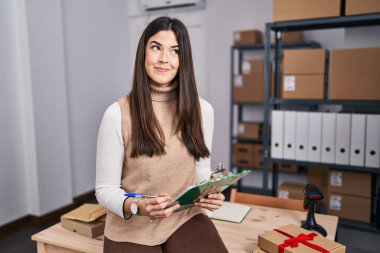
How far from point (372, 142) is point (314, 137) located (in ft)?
1.29

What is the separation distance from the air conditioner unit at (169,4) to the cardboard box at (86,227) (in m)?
3.32

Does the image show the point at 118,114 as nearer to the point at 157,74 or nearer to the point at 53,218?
the point at 157,74


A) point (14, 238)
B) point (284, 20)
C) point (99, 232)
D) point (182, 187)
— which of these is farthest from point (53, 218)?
point (284, 20)

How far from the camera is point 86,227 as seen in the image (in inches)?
52.7

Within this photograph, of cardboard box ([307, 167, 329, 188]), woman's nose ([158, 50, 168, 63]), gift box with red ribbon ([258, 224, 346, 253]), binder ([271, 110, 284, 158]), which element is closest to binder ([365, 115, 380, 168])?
binder ([271, 110, 284, 158])

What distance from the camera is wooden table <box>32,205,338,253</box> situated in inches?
49.3

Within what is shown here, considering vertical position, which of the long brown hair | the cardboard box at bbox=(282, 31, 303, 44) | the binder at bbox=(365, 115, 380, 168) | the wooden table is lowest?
the wooden table

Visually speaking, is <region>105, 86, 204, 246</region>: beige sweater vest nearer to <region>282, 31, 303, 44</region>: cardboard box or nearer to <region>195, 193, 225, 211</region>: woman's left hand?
<region>195, 193, 225, 211</region>: woman's left hand

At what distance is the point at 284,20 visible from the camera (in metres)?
2.52

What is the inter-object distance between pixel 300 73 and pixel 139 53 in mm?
1689

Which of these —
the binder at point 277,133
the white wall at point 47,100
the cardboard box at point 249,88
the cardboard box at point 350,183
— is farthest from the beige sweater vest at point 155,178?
the cardboard box at point 249,88

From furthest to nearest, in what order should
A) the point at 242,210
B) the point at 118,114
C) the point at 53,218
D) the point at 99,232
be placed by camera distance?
the point at 53,218
the point at 242,210
the point at 99,232
the point at 118,114

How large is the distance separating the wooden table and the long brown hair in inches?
13.4

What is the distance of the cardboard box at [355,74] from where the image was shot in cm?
240
